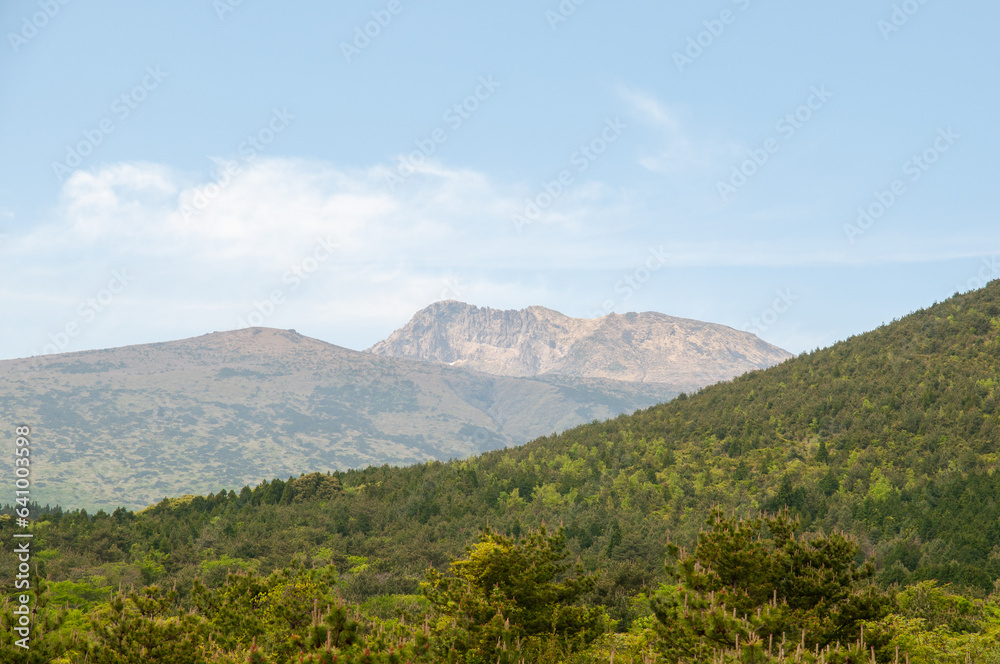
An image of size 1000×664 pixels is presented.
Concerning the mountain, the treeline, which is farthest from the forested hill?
the treeline

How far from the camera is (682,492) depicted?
52.9 meters

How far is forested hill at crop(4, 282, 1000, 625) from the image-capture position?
40.3 m

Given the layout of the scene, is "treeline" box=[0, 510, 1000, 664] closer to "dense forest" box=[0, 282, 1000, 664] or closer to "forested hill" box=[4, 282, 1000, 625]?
"dense forest" box=[0, 282, 1000, 664]

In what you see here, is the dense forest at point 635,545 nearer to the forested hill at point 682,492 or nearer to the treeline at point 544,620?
the treeline at point 544,620

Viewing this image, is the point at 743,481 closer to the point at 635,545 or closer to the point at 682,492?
the point at 682,492

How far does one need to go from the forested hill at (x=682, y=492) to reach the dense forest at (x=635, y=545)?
202 mm

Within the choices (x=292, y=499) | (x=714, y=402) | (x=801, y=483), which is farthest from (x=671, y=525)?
(x=292, y=499)

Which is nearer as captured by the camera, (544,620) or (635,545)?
(544,620)

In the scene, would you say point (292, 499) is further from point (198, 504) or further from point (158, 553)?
point (158, 553)

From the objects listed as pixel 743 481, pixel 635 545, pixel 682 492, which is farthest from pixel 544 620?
pixel 743 481

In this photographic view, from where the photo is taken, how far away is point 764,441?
190 ft

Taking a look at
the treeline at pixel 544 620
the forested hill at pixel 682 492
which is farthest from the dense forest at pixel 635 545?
the forested hill at pixel 682 492

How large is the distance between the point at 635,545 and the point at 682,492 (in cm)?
1215

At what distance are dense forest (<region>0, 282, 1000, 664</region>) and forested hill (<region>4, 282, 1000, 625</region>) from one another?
202 millimetres
